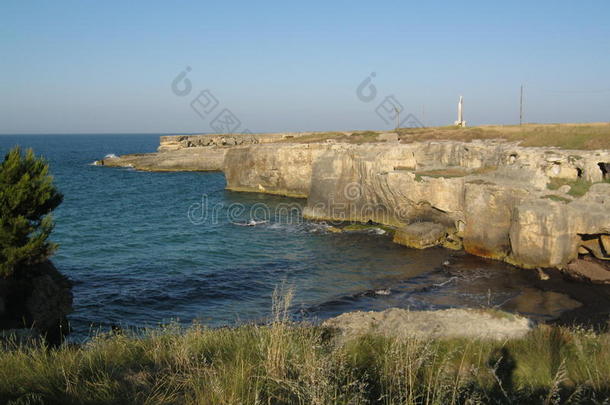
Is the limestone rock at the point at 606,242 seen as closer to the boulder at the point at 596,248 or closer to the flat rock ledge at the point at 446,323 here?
the boulder at the point at 596,248

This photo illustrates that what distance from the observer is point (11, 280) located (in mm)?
14398

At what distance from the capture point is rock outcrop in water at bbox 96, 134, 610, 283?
20.8m

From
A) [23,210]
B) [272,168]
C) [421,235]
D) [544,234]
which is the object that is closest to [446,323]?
[544,234]

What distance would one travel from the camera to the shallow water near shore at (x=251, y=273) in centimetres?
1711

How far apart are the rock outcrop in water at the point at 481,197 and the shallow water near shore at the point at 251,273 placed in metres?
1.26

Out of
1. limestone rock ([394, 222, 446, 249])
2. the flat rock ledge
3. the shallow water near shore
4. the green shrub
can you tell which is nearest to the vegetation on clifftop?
the flat rock ledge

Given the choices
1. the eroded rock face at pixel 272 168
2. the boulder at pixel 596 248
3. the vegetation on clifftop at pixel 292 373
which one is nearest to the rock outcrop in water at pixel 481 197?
the boulder at pixel 596 248

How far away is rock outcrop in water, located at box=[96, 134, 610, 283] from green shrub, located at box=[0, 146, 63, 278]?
59.3 feet

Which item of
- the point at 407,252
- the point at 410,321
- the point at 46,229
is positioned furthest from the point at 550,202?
the point at 46,229

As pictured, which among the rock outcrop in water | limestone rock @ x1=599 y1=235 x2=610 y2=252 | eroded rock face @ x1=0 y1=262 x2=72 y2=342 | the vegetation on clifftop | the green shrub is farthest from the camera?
the rock outcrop in water

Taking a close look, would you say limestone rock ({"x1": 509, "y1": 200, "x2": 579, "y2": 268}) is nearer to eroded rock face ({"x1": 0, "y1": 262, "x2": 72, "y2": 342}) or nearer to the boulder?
the boulder

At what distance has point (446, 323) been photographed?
35.5 ft

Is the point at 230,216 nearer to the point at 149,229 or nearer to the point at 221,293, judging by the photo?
the point at 149,229

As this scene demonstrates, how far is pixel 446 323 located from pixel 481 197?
14.7 m
